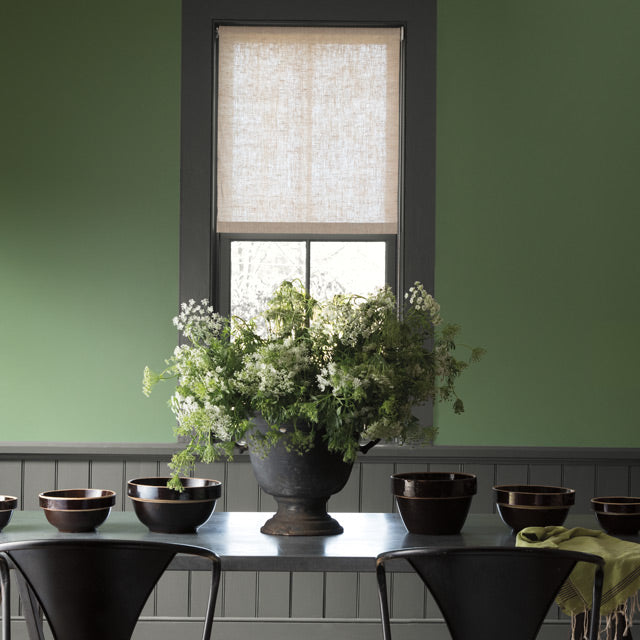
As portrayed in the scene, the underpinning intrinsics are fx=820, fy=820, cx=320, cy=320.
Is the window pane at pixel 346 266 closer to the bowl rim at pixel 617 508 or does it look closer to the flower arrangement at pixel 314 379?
the flower arrangement at pixel 314 379

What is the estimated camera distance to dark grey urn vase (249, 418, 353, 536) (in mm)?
1913

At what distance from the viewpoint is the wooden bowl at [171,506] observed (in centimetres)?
190

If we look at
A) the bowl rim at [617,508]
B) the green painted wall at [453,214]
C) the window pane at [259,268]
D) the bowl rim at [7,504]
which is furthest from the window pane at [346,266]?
the bowl rim at [7,504]

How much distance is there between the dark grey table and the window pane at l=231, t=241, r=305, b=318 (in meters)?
1.15

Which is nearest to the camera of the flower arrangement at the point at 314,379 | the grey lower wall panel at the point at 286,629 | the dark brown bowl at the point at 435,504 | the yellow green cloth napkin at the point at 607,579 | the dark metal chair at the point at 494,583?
the dark metal chair at the point at 494,583

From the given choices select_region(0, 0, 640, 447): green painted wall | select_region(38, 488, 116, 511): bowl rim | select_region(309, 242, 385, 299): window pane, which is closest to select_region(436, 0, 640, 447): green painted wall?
select_region(0, 0, 640, 447): green painted wall

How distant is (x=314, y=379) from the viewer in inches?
74.2

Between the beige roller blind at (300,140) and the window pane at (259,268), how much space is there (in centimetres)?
8

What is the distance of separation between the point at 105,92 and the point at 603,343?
2.13m

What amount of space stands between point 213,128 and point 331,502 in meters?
1.49

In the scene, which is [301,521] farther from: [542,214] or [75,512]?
[542,214]

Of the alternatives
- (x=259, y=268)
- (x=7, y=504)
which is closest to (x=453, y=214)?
(x=259, y=268)

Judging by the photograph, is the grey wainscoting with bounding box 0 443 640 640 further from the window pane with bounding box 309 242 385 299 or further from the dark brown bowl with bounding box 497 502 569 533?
the dark brown bowl with bounding box 497 502 569 533

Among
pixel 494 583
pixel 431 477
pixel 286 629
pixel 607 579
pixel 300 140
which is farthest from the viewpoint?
pixel 300 140
